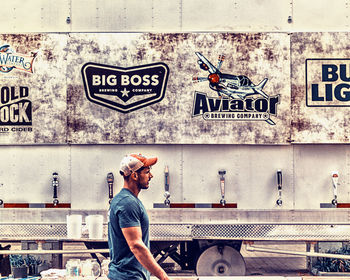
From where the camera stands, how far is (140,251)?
13.4 ft

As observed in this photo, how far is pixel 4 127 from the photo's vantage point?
7762 mm

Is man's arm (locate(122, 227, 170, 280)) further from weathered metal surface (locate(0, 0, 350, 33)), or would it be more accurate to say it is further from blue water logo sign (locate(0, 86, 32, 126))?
weathered metal surface (locate(0, 0, 350, 33))

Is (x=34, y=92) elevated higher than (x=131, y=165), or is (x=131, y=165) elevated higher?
(x=34, y=92)

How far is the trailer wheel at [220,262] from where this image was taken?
7785mm

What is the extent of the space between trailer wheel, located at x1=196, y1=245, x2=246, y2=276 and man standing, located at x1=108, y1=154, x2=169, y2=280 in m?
3.57

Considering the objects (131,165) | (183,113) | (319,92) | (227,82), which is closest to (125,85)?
(183,113)

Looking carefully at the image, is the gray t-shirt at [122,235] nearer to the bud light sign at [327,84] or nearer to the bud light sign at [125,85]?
the bud light sign at [125,85]

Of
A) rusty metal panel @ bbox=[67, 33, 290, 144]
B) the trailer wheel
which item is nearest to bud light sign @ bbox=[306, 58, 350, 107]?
rusty metal panel @ bbox=[67, 33, 290, 144]

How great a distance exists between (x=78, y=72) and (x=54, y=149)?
105cm

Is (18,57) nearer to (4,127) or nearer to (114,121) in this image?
(4,127)

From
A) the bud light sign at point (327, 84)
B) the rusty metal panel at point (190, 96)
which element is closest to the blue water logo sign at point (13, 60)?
the rusty metal panel at point (190, 96)

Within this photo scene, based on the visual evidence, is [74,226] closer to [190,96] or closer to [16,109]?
[16,109]

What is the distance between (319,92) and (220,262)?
2573 millimetres

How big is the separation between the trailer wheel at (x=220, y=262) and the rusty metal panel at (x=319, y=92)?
1722 mm
